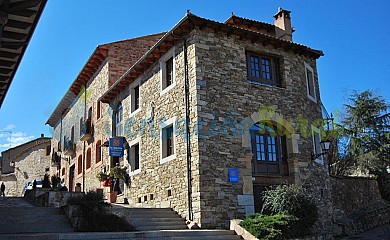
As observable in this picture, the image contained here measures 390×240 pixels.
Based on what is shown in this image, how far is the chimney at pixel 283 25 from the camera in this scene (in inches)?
641

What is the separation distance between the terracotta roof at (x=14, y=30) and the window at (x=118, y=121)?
931cm

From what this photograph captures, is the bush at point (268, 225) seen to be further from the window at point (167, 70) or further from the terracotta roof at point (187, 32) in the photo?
the terracotta roof at point (187, 32)

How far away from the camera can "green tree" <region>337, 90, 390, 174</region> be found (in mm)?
21453

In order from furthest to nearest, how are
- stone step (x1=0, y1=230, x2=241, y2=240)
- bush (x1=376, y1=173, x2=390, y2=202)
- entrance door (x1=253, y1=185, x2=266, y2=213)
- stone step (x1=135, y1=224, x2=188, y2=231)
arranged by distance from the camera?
1. bush (x1=376, y1=173, x2=390, y2=202)
2. entrance door (x1=253, y1=185, x2=266, y2=213)
3. stone step (x1=135, y1=224, x2=188, y2=231)
4. stone step (x1=0, y1=230, x2=241, y2=240)

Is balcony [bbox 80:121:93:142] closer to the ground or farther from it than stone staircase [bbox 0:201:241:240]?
farther from it

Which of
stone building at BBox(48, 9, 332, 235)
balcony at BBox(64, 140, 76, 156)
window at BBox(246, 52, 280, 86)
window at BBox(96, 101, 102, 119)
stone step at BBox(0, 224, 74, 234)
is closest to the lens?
stone step at BBox(0, 224, 74, 234)

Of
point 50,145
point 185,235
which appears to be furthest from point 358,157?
point 50,145

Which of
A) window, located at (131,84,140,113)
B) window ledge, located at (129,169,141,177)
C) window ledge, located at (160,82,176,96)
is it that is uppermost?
window, located at (131,84,140,113)

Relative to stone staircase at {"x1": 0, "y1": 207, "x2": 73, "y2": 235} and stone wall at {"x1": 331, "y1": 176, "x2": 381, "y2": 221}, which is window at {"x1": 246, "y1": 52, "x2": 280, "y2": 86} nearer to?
stone wall at {"x1": 331, "y1": 176, "x2": 381, "y2": 221}

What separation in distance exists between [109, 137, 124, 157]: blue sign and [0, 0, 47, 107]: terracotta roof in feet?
27.3

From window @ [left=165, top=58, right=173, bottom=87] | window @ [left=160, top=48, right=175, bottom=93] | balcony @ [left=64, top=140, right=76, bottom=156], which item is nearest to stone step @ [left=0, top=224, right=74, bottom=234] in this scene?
window @ [left=160, top=48, right=175, bottom=93]

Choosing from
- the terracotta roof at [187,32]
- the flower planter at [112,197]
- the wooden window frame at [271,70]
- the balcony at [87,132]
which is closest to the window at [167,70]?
the terracotta roof at [187,32]

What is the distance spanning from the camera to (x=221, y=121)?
1259 cm

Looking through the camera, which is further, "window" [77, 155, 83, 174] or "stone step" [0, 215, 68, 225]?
"window" [77, 155, 83, 174]
